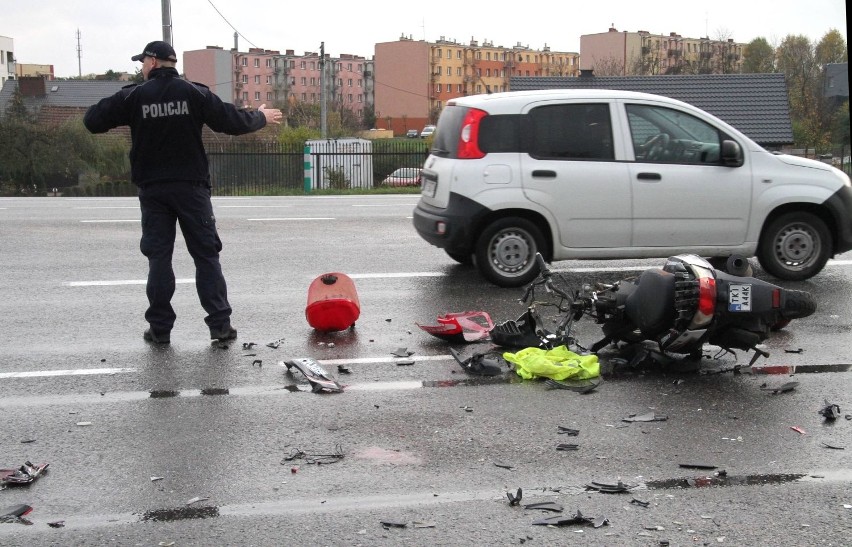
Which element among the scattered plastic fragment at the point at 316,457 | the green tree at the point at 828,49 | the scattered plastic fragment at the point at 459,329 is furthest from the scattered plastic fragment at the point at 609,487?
the green tree at the point at 828,49

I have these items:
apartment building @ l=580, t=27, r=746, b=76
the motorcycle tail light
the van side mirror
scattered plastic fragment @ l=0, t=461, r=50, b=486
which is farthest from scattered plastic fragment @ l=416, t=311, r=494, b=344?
apartment building @ l=580, t=27, r=746, b=76

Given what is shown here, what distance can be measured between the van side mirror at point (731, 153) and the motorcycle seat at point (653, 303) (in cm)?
361

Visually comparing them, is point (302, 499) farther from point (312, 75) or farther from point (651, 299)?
point (312, 75)

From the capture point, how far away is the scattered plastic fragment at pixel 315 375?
605 cm

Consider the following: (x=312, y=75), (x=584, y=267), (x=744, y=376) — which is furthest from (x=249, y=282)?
(x=312, y=75)

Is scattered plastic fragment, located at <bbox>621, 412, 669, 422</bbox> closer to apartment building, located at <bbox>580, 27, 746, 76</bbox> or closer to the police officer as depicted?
the police officer

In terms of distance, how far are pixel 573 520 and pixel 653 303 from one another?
7.65 feet

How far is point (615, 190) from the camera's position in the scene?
9453mm

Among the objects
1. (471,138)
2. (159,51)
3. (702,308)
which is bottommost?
(702,308)

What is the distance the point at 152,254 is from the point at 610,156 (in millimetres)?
4498

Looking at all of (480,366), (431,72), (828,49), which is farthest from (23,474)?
(431,72)

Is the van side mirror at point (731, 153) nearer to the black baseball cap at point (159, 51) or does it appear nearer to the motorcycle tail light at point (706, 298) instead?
the motorcycle tail light at point (706, 298)

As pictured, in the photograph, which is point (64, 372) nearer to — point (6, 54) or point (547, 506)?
point (547, 506)

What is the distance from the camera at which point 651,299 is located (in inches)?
241
